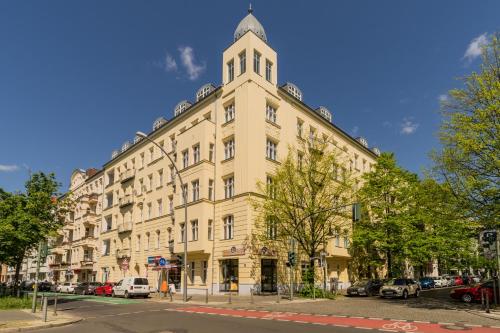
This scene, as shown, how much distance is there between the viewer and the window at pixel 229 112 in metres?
35.4

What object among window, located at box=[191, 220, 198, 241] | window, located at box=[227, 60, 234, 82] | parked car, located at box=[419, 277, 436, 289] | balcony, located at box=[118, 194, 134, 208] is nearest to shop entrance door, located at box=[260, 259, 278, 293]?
window, located at box=[191, 220, 198, 241]

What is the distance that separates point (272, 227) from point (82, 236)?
40939mm

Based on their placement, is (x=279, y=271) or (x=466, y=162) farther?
(x=279, y=271)

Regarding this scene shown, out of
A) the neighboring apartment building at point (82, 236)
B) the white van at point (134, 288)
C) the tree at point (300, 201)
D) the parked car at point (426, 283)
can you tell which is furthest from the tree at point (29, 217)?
the parked car at point (426, 283)

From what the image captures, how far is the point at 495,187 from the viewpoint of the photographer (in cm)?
1986

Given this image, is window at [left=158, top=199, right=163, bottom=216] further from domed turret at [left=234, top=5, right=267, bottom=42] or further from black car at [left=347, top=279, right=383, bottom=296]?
black car at [left=347, top=279, right=383, bottom=296]

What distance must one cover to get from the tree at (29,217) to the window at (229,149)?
43.1 feet

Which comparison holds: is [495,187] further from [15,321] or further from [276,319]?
[15,321]

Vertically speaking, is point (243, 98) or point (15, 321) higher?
point (243, 98)

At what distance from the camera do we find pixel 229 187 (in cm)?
3419

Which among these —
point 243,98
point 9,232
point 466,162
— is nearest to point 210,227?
point 243,98

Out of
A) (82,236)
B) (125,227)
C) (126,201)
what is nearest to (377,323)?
(125,227)

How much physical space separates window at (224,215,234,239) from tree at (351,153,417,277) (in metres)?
12.9

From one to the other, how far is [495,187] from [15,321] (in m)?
22.3
